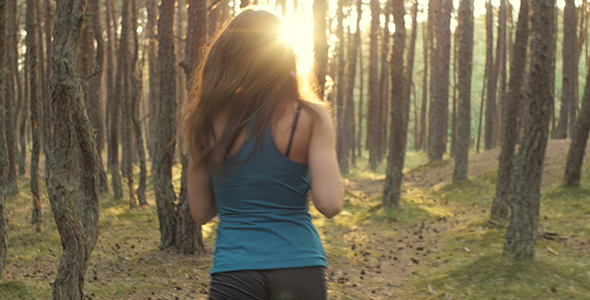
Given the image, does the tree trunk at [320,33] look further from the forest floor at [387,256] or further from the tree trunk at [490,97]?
the tree trunk at [490,97]

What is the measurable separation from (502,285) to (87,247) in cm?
469

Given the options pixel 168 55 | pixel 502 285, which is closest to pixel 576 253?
pixel 502 285

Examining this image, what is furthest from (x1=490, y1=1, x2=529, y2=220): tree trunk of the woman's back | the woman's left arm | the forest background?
the woman's back

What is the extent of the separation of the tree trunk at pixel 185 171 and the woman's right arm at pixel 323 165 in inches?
253

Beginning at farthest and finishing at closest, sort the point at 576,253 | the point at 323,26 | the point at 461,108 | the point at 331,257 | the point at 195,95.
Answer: the point at 461,108
the point at 323,26
the point at 331,257
the point at 576,253
the point at 195,95

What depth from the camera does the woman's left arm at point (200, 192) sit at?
219 cm

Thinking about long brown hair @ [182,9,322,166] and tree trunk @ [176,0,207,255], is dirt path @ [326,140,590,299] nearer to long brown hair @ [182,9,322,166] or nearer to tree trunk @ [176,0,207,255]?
tree trunk @ [176,0,207,255]

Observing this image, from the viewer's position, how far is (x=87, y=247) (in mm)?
4664

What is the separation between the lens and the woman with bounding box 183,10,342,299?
1866 mm

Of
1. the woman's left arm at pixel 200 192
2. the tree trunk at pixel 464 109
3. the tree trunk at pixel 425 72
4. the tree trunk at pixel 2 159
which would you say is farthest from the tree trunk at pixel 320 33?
the tree trunk at pixel 425 72

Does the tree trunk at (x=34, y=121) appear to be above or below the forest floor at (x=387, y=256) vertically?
above

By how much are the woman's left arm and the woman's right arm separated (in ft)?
1.54

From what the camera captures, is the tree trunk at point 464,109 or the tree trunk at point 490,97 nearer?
the tree trunk at point 464,109

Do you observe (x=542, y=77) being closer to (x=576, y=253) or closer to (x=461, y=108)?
(x=576, y=253)
